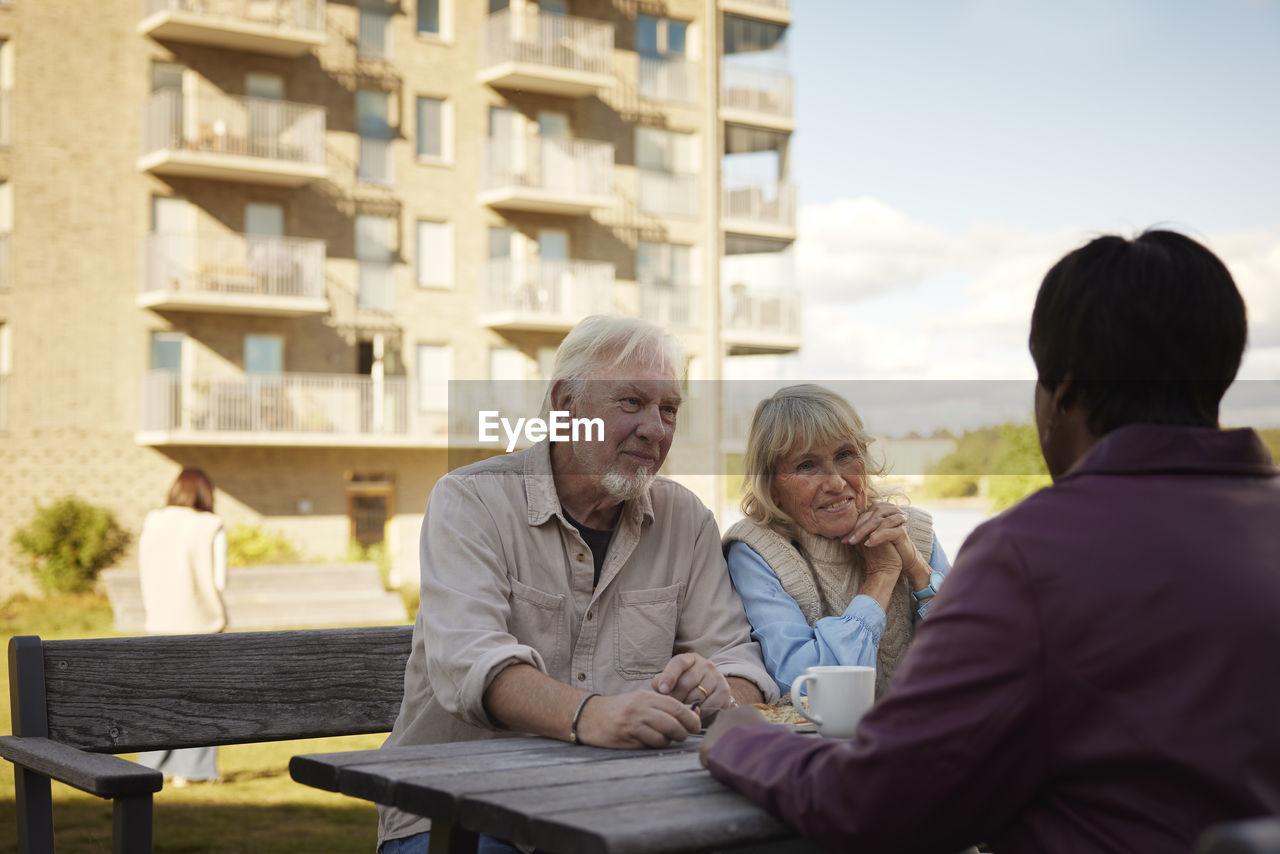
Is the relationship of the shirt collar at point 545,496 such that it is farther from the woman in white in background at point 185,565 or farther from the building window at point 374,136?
the building window at point 374,136

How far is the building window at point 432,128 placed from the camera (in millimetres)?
26172

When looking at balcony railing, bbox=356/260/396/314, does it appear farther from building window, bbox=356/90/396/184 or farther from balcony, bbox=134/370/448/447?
building window, bbox=356/90/396/184

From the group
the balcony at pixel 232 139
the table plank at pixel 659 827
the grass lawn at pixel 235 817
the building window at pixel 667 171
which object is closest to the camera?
the table plank at pixel 659 827

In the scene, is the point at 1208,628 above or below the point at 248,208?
below

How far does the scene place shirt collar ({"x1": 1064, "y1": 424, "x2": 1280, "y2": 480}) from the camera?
68.3 inches

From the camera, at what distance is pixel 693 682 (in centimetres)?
267

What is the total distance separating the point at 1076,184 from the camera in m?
56.0

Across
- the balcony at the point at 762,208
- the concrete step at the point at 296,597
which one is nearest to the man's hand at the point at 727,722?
the concrete step at the point at 296,597

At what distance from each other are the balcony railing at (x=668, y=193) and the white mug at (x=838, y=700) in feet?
86.5

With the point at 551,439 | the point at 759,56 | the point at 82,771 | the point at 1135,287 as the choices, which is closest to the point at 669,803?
the point at 1135,287

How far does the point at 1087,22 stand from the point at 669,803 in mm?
54079

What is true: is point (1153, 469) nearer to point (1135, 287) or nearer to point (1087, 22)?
point (1135, 287)

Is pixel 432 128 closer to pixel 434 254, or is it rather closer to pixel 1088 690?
pixel 434 254

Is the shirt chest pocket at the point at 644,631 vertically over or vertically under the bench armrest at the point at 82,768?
over
